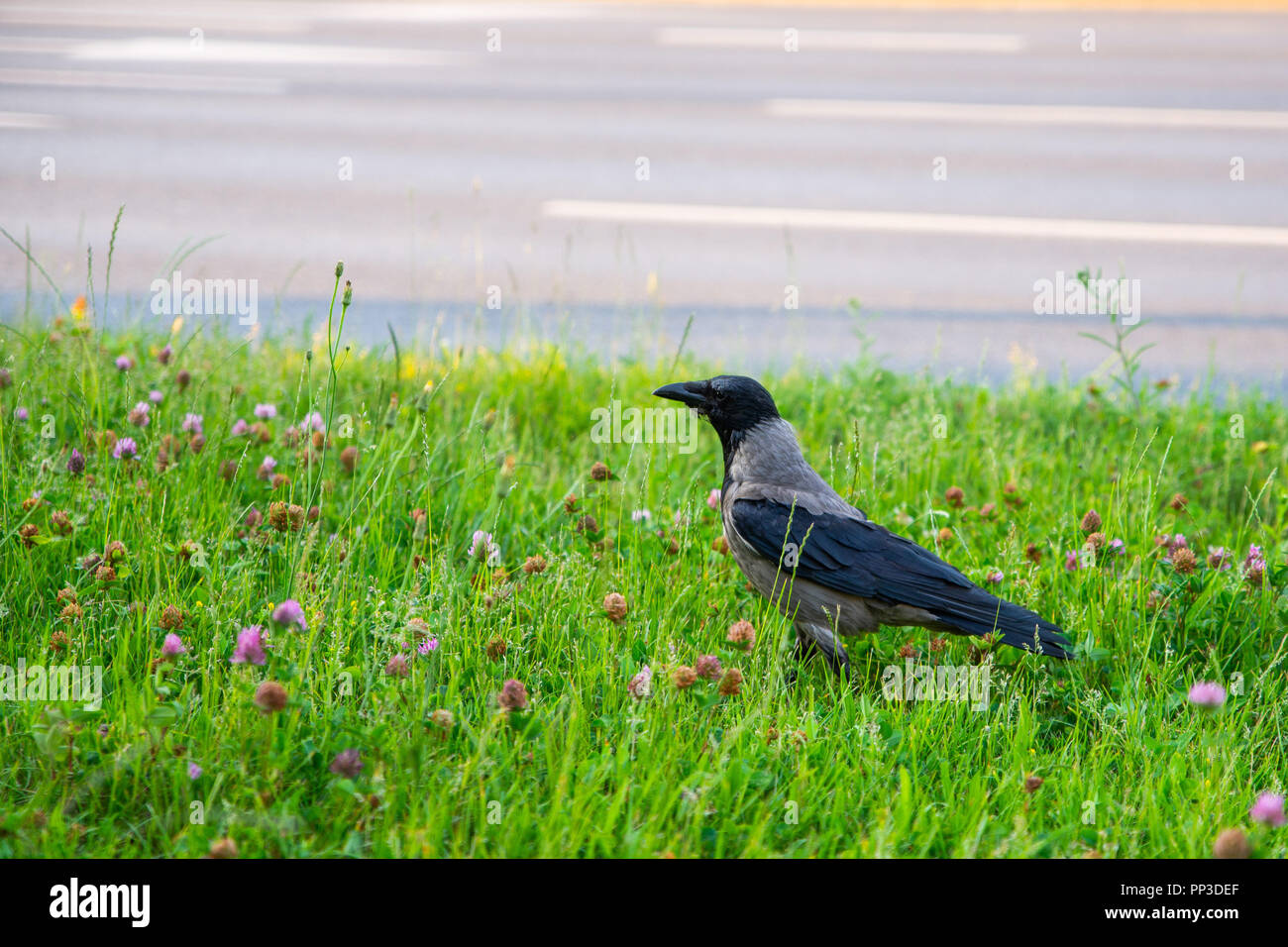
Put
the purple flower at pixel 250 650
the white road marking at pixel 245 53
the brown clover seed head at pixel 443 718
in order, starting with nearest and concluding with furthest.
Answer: the purple flower at pixel 250 650
the brown clover seed head at pixel 443 718
the white road marking at pixel 245 53

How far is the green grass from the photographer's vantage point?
2.52 m

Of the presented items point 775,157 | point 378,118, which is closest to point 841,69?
point 775,157

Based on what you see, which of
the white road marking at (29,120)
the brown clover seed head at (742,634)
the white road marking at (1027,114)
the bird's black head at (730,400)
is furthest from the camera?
the white road marking at (1027,114)

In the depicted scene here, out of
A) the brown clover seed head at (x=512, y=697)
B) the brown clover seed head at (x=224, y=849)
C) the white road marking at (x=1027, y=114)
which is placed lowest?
the brown clover seed head at (x=224, y=849)

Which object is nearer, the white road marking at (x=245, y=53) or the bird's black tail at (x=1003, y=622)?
the bird's black tail at (x=1003, y=622)

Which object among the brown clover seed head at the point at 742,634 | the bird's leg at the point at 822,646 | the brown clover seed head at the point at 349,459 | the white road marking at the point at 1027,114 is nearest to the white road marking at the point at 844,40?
the white road marking at the point at 1027,114

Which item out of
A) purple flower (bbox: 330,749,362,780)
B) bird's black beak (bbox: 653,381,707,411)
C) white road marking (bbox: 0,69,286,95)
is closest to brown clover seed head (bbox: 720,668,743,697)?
purple flower (bbox: 330,749,362,780)

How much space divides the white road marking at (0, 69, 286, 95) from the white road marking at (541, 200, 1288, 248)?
13.0 feet

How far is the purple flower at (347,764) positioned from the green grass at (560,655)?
5 cm

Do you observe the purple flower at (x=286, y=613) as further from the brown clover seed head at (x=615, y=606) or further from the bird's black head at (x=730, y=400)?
the bird's black head at (x=730, y=400)

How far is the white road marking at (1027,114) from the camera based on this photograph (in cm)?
991

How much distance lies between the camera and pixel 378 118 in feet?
31.4

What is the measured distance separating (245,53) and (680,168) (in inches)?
210
